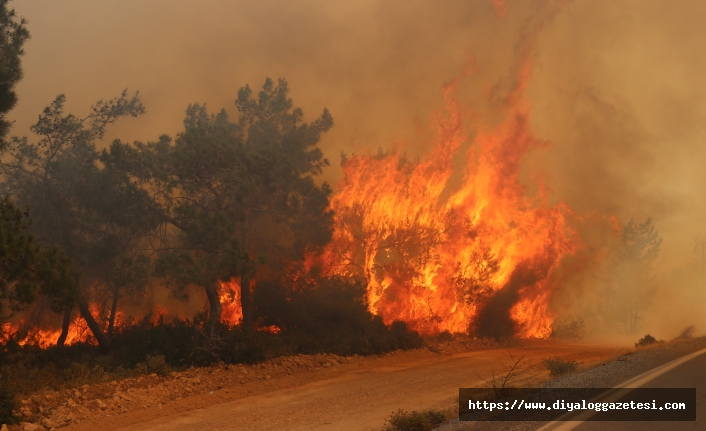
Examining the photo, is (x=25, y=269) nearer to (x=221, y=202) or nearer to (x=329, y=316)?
(x=221, y=202)

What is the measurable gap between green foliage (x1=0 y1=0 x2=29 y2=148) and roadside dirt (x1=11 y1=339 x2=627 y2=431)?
799cm

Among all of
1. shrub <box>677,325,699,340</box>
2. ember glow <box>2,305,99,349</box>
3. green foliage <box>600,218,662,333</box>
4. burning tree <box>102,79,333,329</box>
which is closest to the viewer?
burning tree <box>102,79,333,329</box>

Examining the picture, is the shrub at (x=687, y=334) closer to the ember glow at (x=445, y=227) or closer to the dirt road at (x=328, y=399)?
the ember glow at (x=445, y=227)

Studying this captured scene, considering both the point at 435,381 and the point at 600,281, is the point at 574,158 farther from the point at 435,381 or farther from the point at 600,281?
the point at 435,381

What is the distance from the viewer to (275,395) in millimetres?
15438

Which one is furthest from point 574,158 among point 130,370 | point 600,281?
point 130,370

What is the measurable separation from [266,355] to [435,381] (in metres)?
5.68

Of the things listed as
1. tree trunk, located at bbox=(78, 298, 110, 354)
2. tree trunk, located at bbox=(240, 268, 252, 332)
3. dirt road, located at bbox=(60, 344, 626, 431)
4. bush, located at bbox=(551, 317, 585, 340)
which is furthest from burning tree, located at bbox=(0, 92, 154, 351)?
bush, located at bbox=(551, 317, 585, 340)

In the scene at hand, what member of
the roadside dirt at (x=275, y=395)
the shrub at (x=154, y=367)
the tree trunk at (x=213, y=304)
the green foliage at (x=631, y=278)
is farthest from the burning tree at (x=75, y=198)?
the green foliage at (x=631, y=278)

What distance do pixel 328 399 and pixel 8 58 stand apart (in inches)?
511

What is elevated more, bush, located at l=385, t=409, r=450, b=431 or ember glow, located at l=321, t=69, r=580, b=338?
A: ember glow, located at l=321, t=69, r=580, b=338

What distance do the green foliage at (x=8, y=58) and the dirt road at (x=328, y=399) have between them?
356 inches

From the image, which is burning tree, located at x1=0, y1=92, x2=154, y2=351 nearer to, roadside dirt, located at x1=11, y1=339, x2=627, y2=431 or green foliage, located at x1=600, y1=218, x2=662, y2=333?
roadside dirt, located at x1=11, y1=339, x2=627, y2=431

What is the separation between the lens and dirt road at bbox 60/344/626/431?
1230 centimetres
